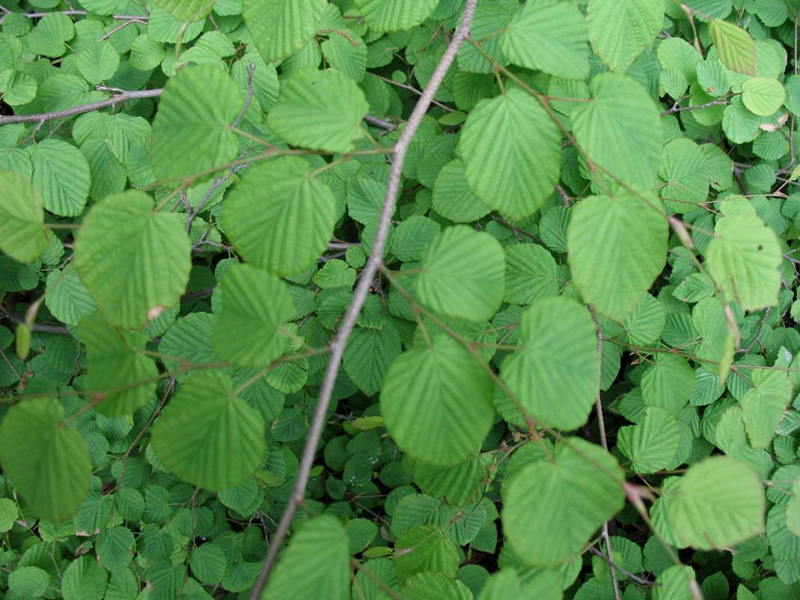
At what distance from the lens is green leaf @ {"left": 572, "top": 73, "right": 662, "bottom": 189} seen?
2.44 ft

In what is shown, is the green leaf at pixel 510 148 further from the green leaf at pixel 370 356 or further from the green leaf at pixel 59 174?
the green leaf at pixel 59 174

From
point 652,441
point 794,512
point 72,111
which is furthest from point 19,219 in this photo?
point 794,512

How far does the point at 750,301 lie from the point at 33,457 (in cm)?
91

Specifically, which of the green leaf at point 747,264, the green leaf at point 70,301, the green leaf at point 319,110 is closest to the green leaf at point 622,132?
the green leaf at point 747,264

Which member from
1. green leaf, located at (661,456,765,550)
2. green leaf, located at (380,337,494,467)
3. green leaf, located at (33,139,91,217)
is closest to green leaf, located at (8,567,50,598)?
green leaf, located at (33,139,91,217)

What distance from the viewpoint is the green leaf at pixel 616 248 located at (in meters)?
0.72

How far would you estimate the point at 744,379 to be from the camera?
1212 mm

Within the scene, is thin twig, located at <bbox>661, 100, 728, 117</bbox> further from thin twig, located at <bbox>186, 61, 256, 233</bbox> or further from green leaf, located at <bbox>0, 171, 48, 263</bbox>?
green leaf, located at <bbox>0, 171, 48, 263</bbox>

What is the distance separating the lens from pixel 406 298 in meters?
0.70

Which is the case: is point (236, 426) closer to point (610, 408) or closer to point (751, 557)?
point (610, 408)

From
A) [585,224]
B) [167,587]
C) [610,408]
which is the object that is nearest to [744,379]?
[610,408]

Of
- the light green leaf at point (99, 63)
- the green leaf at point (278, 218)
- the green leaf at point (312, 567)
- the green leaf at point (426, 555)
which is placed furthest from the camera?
the light green leaf at point (99, 63)

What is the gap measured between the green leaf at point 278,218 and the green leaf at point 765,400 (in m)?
1.01

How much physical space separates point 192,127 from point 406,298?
1.14 ft
